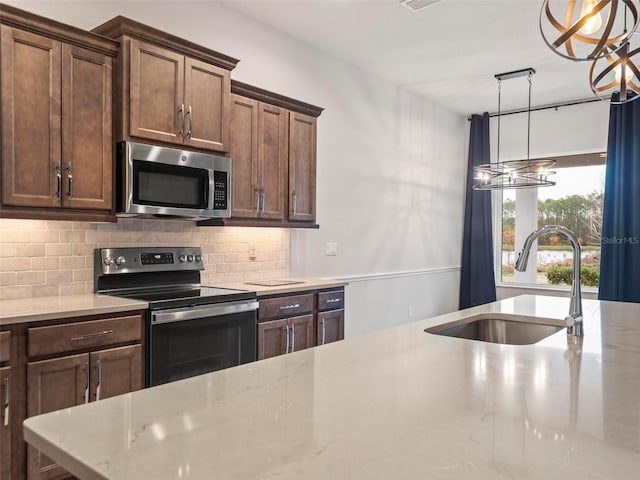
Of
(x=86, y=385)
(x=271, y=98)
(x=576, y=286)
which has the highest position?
(x=271, y=98)

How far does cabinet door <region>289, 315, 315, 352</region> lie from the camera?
345 centimetres

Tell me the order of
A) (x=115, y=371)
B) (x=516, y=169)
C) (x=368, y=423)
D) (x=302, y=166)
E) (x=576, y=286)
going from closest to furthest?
(x=368, y=423) → (x=576, y=286) → (x=115, y=371) → (x=302, y=166) → (x=516, y=169)

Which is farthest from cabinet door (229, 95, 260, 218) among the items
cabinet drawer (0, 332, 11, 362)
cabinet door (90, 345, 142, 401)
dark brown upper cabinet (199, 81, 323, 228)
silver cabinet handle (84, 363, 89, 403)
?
cabinet drawer (0, 332, 11, 362)

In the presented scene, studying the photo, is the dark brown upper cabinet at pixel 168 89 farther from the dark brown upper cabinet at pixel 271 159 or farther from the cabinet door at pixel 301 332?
the cabinet door at pixel 301 332

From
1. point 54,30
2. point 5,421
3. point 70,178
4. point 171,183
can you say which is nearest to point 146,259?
point 171,183

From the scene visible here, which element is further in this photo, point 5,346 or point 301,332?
point 301,332

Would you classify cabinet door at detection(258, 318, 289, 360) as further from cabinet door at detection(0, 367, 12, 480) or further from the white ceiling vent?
the white ceiling vent

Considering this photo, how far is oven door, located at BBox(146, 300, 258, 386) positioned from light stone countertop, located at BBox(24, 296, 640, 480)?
1462 millimetres

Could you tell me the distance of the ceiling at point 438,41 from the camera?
12.2 ft

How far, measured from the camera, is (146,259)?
314 centimetres

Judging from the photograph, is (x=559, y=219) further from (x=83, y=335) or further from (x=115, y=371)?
(x=83, y=335)

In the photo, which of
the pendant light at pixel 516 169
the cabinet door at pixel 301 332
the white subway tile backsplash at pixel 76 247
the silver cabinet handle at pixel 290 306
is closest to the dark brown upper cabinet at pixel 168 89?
the white subway tile backsplash at pixel 76 247

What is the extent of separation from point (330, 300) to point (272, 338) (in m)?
0.65

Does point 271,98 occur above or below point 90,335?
above
